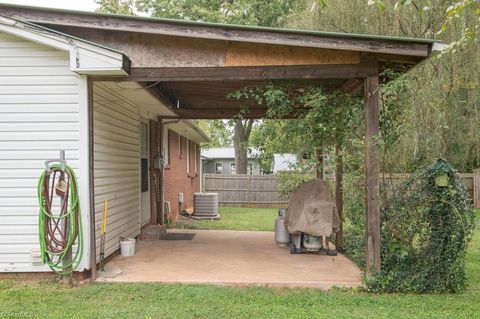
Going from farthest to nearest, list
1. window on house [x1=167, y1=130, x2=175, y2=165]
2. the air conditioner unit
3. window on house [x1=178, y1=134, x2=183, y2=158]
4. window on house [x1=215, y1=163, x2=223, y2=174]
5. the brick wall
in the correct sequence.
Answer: window on house [x1=215, y1=163, x2=223, y2=174]
window on house [x1=178, y1=134, x2=183, y2=158]
the air conditioner unit
the brick wall
window on house [x1=167, y1=130, x2=175, y2=165]

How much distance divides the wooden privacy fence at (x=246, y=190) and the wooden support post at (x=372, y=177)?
1262 centimetres

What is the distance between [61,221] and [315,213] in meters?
3.67

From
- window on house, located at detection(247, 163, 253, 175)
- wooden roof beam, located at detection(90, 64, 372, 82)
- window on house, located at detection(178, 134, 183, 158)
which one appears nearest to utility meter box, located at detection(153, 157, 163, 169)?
window on house, located at detection(178, 134, 183, 158)

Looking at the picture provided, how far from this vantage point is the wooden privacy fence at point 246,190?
57.8 ft

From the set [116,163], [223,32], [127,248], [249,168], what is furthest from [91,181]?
[249,168]

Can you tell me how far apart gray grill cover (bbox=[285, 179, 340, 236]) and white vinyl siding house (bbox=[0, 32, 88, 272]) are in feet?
10.6

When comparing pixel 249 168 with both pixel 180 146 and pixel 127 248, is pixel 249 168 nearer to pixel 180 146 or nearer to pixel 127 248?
pixel 180 146

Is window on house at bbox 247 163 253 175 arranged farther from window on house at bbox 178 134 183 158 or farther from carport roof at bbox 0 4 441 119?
carport roof at bbox 0 4 441 119

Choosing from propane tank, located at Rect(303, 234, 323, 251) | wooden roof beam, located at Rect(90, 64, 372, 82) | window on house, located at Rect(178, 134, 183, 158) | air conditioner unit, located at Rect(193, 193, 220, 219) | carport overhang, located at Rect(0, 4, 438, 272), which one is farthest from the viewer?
window on house, located at Rect(178, 134, 183, 158)

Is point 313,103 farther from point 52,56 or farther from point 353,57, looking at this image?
point 52,56

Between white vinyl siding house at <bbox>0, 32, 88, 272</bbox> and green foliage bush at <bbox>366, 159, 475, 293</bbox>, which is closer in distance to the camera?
green foliage bush at <bbox>366, 159, 475, 293</bbox>

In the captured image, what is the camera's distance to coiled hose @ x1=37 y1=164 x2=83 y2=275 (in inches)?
187

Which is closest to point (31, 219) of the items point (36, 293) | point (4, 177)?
point (4, 177)

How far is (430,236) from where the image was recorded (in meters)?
4.75
